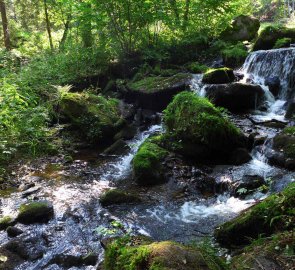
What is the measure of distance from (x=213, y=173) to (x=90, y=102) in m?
5.98

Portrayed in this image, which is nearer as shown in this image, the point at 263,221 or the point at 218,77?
the point at 263,221

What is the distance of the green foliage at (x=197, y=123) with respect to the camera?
27.8ft

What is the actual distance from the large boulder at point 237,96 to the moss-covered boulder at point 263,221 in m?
7.56

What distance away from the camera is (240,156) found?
325 inches

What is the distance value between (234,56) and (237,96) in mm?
4342

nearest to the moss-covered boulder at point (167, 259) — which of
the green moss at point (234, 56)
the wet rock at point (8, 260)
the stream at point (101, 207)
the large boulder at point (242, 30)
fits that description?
the stream at point (101, 207)

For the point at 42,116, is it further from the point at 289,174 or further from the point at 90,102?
the point at 289,174

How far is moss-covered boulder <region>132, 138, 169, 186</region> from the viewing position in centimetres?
791

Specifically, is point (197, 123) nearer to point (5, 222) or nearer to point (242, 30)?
point (5, 222)

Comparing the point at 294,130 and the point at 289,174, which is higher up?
the point at 294,130

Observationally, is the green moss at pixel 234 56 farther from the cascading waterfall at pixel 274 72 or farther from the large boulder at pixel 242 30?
the large boulder at pixel 242 30

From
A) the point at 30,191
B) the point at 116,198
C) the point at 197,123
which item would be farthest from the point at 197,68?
the point at 30,191

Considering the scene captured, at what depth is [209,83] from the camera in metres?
12.9

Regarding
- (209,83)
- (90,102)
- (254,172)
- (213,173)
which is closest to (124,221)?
(213,173)
